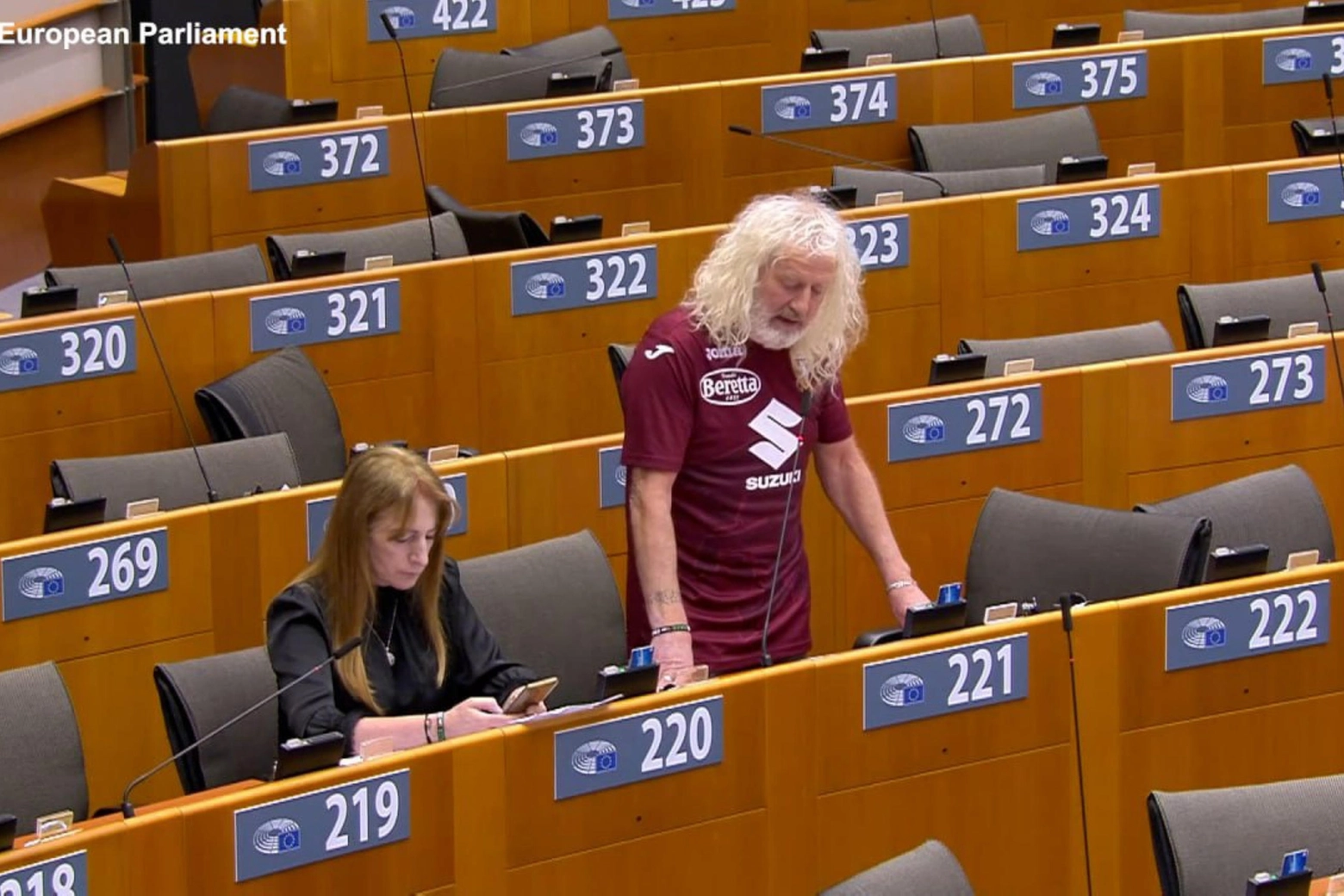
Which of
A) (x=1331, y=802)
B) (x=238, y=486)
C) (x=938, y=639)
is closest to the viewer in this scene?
(x=1331, y=802)

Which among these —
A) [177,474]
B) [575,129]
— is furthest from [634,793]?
[575,129]

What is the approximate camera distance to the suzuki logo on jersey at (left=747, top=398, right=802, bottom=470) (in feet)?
12.8

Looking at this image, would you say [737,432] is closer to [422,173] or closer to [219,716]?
[219,716]

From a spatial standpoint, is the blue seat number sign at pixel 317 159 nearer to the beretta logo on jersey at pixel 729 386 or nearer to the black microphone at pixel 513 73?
the black microphone at pixel 513 73

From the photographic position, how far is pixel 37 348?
5340 millimetres

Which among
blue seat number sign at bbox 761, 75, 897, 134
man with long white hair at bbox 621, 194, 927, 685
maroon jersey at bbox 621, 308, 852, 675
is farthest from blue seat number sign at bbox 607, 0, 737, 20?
maroon jersey at bbox 621, 308, 852, 675

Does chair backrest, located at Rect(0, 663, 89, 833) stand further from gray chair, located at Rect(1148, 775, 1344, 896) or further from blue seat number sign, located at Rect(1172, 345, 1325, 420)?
blue seat number sign, located at Rect(1172, 345, 1325, 420)

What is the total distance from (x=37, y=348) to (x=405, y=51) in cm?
253

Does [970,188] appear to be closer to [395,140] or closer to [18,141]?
[395,140]

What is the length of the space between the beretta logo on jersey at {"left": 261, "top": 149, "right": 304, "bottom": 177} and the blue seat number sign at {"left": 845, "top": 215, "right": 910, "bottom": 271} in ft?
5.15

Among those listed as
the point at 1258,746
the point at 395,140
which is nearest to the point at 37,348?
the point at 395,140

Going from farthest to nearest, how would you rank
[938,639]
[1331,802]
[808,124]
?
[808,124], [938,639], [1331,802]

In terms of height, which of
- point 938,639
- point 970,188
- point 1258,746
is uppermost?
point 970,188

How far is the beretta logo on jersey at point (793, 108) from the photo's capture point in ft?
23.2
